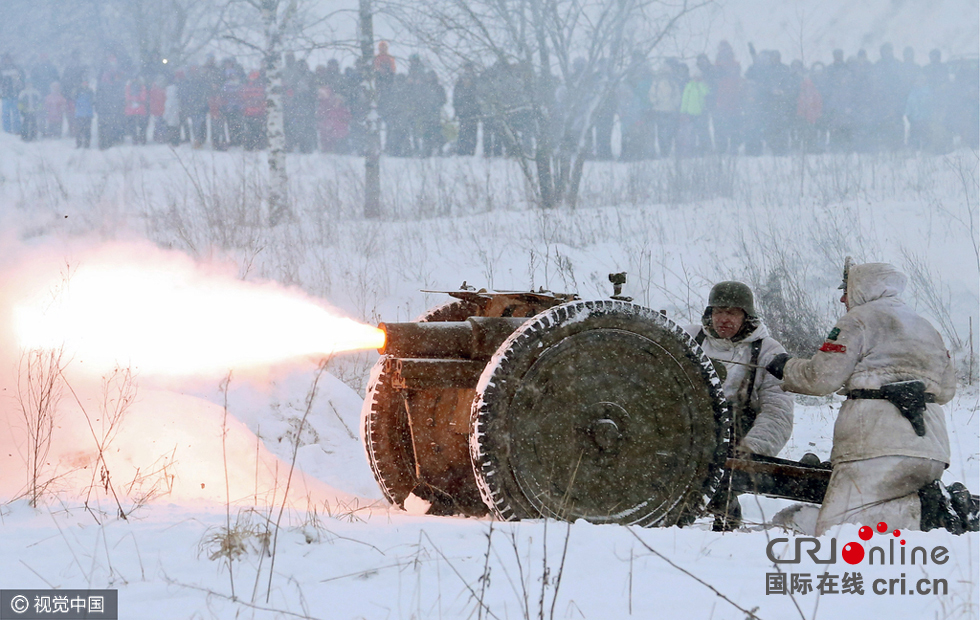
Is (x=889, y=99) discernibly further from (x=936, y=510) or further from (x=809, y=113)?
(x=936, y=510)

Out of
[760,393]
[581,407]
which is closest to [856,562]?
[581,407]

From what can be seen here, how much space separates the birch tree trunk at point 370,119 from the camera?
51.1 ft

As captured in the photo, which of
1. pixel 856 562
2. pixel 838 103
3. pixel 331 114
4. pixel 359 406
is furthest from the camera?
pixel 838 103

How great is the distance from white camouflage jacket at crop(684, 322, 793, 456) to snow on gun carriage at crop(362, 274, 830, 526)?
160 cm

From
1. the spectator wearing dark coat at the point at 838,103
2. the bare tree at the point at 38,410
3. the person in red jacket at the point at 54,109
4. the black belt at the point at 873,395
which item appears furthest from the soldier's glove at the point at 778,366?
the person in red jacket at the point at 54,109

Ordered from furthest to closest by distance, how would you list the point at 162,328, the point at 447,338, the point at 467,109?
1. the point at 467,109
2. the point at 162,328
3. the point at 447,338

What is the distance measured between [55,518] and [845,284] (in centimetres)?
443

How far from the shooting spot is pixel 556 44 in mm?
17469

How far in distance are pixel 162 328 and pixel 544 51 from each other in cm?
1212

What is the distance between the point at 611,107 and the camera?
62.0 ft

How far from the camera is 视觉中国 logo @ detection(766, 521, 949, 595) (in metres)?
3.38

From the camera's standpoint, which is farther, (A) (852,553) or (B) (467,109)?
(B) (467,109)

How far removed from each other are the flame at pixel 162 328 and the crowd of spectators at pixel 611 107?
11.7 m

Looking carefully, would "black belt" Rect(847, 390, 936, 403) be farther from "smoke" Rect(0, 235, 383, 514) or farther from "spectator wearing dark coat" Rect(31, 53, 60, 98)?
"spectator wearing dark coat" Rect(31, 53, 60, 98)
